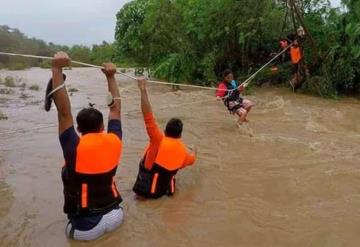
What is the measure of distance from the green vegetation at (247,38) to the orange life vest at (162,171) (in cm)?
866

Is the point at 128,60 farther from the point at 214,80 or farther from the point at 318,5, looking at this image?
the point at 318,5

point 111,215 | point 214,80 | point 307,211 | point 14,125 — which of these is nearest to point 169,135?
point 111,215

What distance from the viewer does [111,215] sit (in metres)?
4.43

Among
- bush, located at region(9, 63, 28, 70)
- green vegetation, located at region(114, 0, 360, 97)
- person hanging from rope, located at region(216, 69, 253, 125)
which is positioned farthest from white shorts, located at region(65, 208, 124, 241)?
bush, located at region(9, 63, 28, 70)

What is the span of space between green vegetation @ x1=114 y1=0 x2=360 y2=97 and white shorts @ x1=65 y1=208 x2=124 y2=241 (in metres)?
9.78

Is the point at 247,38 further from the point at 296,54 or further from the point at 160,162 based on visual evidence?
the point at 160,162

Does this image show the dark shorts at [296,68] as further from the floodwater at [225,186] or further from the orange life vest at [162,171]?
the orange life vest at [162,171]

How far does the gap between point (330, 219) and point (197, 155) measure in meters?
2.87

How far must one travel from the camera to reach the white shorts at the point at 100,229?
432cm

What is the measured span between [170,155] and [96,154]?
1370 mm

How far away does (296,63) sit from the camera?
13.6 m

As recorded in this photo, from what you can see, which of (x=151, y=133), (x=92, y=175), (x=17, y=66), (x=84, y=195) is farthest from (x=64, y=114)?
(x=17, y=66)

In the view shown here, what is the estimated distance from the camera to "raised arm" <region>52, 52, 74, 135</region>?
147 inches

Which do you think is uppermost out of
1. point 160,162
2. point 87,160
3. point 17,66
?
point 87,160
